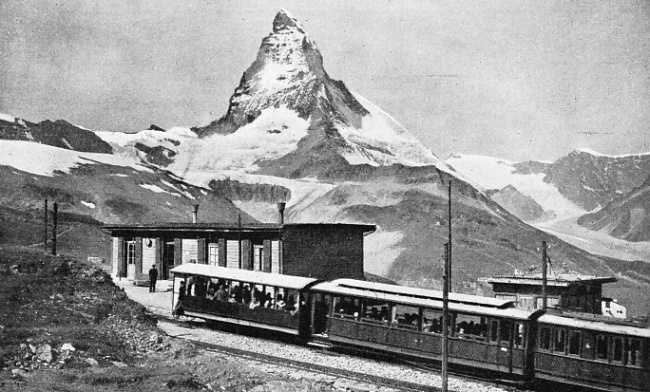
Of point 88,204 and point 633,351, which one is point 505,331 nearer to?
point 633,351

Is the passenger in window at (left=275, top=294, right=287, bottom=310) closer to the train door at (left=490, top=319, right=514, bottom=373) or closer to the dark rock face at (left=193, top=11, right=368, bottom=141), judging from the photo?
the train door at (left=490, top=319, right=514, bottom=373)

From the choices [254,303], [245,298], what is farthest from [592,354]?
Result: [245,298]

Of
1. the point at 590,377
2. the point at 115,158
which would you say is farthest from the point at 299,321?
the point at 115,158

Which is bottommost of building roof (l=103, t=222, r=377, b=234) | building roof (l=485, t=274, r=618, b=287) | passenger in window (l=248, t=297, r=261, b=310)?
building roof (l=485, t=274, r=618, b=287)

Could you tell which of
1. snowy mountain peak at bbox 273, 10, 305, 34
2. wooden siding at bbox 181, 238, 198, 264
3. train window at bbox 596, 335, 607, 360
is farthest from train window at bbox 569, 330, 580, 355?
snowy mountain peak at bbox 273, 10, 305, 34

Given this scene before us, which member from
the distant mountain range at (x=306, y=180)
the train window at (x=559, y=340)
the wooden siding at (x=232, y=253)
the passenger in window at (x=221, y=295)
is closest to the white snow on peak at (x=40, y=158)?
the distant mountain range at (x=306, y=180)

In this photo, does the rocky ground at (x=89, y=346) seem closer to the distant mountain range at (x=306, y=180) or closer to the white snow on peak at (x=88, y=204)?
the distant mountain range at (x=306, y=180)
